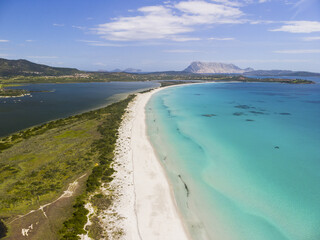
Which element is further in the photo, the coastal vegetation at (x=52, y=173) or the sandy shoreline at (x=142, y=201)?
the coastal vegetation at (x=52, y=173)

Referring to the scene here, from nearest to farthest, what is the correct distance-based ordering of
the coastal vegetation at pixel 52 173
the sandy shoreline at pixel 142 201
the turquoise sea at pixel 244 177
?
the sandy shoreline at pixel 142 201
the coastal vegetation at pixel 52 173
the turquoise sea at pixel 244 177

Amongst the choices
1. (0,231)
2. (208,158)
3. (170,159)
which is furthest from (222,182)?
(0,231)

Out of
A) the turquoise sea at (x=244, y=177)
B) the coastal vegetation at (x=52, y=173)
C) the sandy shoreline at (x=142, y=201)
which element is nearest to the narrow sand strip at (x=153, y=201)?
the sandy shoreline at (x=142, y=201)

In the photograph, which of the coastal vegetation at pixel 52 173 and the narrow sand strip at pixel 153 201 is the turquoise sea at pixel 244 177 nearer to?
the narrow sand strip at pixel 153 201

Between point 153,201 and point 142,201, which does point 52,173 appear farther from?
point 153,201

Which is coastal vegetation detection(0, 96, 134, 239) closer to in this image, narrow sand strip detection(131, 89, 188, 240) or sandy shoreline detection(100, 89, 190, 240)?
sandy shoreline detection(100, 89, 190, 240)

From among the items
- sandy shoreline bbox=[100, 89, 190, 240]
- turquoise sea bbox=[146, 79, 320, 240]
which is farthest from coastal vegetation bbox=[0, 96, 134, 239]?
turquoise sea bbox=[146, 79, 320, 240]

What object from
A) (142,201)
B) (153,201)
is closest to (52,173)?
(142,201)
